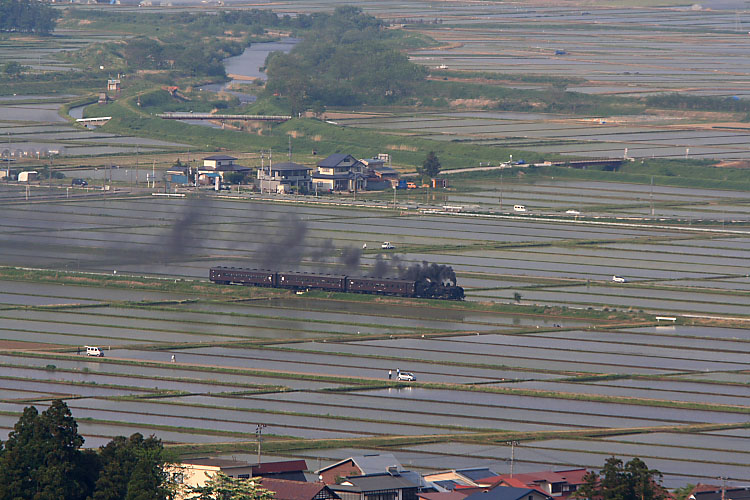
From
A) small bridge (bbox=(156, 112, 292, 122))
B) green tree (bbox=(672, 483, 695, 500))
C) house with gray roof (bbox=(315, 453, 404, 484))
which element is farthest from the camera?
small bridge (bbox=(156, 112, 292, 122))

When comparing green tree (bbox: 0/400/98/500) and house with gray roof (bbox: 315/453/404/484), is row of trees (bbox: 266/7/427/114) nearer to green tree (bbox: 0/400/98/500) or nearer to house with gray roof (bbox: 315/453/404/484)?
house with gray roof (bbox: 315/453/404/484)

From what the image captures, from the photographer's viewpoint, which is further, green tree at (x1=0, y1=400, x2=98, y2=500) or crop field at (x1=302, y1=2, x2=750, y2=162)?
crop field at (x1=302, y1=2, x2=750, y2=162)

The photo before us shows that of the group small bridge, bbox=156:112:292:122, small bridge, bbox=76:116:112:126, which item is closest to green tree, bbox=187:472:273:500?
small bridge, bbox=156:112:292:122

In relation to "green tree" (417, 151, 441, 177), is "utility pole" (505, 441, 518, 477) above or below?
below

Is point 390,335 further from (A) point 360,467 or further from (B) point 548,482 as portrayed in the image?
(B) point 548,482

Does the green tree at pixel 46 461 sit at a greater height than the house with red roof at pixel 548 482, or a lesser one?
greater

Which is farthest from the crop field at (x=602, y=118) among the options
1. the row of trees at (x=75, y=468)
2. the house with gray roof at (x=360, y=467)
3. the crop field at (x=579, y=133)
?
the row of trees at (x=75, y=468)

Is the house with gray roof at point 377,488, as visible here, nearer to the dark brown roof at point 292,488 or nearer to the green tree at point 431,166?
the dark brown roof at point 292,488

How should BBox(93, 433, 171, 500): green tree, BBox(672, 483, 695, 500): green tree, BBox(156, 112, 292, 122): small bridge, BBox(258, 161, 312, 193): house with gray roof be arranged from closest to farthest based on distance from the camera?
BBox(93, 433, 171, 500): green tree → BBox(672, 483, 695, 500): green tree → BBox(258, 161, 312, 193): house with gray roof → BBox(156, 112, 292, 122): small bridge
